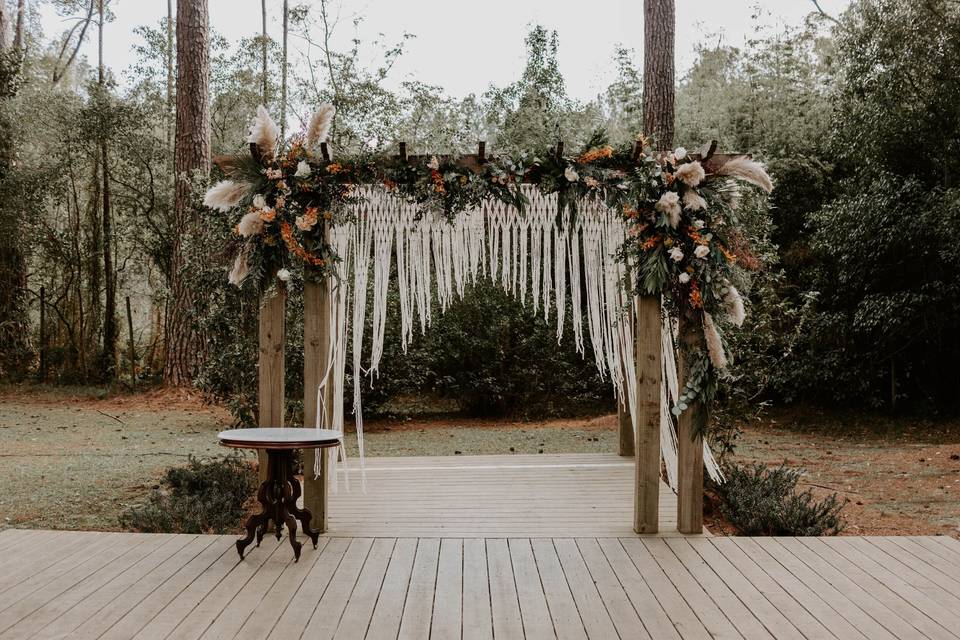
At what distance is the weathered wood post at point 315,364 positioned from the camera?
4.58 meters

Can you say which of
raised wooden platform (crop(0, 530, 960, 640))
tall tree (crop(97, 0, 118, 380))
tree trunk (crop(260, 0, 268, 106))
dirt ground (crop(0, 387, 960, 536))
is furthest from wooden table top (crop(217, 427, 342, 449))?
tree trunk (crop(260, 0, 268, 106))

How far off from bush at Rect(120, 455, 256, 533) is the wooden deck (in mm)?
434

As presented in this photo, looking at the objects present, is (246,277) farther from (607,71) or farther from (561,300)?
(607,71)

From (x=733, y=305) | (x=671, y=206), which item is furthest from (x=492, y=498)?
(x=671, y=206)

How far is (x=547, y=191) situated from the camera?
4562 mm

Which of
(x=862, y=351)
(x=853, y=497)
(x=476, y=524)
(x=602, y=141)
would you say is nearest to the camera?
(x=602, y=141)

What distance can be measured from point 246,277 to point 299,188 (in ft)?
1.95

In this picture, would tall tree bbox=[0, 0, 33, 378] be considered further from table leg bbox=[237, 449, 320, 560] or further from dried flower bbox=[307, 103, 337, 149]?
table leg bbox=[237, 449, 320, 560]

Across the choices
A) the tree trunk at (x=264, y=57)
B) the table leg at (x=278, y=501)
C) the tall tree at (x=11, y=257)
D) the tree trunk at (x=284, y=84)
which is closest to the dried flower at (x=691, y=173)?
the table leg at (x=278, y=501)

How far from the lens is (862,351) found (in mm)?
10680

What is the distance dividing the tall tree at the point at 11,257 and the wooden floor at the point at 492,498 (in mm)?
9463

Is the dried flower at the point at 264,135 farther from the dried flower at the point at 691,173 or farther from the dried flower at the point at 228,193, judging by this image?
the dried flower at the point at 691,173

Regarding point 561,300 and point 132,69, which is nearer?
point 561,300

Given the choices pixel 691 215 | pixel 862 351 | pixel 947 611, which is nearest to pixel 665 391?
pixel 691 215
